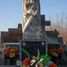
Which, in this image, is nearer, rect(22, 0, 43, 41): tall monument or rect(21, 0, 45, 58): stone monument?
rect(21, 0, 45, 58): stone monument

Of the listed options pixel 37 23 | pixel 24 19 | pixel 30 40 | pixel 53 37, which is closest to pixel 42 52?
pixel 30 40

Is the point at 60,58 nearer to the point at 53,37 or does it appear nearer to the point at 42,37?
the point at 42,37

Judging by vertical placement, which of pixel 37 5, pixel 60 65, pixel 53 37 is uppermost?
pixel 37 5

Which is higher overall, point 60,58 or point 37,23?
point 37,23

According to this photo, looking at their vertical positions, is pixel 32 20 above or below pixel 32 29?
above

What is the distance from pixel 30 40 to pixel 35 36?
505 millimetres

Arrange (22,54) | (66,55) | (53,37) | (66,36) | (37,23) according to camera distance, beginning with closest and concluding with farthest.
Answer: (22,54) < (37,23) < (66,55) < (53,37) < (66,36)

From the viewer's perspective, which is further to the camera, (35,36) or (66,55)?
(66,55)

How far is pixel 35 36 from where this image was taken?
16.7 metres

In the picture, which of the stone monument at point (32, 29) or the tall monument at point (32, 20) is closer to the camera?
the stone monument at point (32, 29)

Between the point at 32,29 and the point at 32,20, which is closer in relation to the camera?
the point at 32,29

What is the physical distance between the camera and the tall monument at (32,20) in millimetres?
16672

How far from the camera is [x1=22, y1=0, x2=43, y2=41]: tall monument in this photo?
16.7 meters

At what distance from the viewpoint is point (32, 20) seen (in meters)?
17.4
